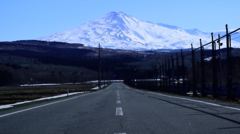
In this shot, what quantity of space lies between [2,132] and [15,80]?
12611cm

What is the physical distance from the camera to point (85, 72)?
577 ft

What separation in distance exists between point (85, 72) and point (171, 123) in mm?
167543

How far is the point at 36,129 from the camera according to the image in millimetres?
8859

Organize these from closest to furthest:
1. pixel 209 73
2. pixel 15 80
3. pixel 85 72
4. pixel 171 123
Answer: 1. pixel 171 123
2. pixel 209 73
3. pixel 15 80
4. pixel 85 72

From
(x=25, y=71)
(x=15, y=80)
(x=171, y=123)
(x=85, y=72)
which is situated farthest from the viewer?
(x=85, y=72)

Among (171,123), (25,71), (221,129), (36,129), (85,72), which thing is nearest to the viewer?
(221,129)

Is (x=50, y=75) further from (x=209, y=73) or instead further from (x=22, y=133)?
(x=22, y=133)

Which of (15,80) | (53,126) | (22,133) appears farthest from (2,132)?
(15,80)

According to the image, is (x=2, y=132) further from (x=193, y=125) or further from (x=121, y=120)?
(x=193, y=125)

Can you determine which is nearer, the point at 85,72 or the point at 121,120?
the point at 121,120

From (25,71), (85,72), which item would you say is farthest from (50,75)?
(85,72)

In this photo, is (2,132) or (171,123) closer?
(2,132)

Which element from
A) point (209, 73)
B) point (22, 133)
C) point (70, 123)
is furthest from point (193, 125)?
point (209, 73)

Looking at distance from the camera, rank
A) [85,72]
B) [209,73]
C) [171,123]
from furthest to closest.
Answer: [85,72] < [209,73] < [171,123]
